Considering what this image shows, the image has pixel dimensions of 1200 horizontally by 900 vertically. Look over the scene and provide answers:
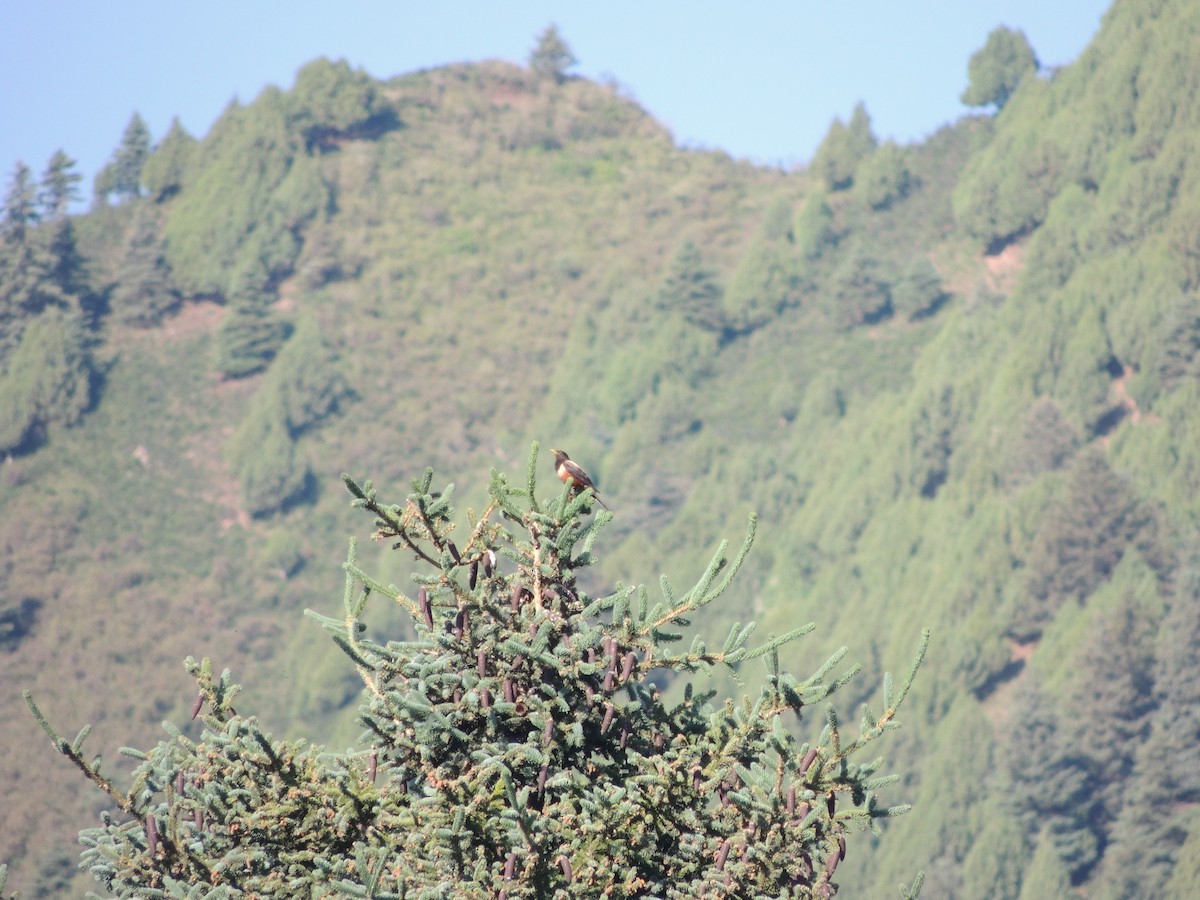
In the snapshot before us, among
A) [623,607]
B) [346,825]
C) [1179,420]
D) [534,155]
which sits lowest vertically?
[346,825]

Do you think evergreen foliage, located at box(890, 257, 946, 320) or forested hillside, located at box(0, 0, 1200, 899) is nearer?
forested hillside, located at box(0, 0, 1200, 899)

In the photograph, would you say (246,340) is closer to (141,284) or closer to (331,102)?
(141,284)

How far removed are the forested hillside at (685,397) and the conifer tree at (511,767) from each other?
36.1m

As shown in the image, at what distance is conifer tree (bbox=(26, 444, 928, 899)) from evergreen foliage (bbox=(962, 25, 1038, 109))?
8009 cm

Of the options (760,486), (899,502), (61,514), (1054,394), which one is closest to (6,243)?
(61,514)

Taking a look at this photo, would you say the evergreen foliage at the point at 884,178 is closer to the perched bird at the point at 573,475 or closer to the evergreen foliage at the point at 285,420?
the evergreen foliage at the point at 285,420

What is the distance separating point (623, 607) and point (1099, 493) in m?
47.0

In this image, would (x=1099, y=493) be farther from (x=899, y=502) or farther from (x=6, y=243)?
(x=6, y=243)

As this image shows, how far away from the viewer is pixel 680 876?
6.29 m

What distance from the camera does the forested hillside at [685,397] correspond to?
4644 centimetres

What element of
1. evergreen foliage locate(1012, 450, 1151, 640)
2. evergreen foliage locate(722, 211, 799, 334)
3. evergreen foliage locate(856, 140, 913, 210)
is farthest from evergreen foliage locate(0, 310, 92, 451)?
evergreen foliage locate(1012, 450, 1151, 640)

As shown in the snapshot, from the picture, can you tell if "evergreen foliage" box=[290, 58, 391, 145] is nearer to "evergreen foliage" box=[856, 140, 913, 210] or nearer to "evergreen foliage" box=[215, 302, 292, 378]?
"evergreen foliage" box=[215, 302, 292, 378]

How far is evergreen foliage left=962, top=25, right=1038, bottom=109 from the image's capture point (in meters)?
81.6

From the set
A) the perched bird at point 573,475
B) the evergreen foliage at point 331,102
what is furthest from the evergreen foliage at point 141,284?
the perched bird at point 573,475
